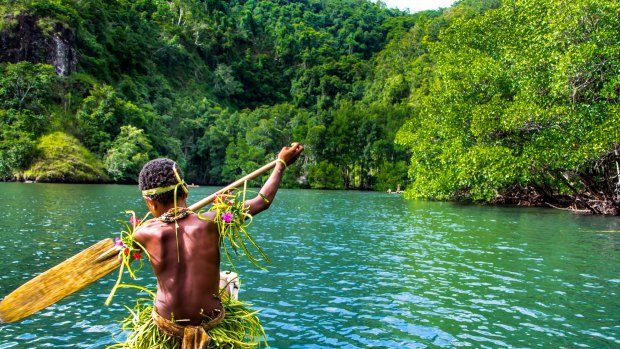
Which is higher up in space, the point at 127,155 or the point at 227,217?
the point at 127,155

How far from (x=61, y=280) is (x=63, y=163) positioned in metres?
61.7

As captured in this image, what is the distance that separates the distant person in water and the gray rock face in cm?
7894

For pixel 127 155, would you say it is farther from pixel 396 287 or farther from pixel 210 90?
pixel 396 287

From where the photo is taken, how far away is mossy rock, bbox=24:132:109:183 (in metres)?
58.7

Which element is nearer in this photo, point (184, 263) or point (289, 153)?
point (184, 263)

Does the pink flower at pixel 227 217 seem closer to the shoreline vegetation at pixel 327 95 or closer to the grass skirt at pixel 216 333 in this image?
the grass skirt at pixel 216 333

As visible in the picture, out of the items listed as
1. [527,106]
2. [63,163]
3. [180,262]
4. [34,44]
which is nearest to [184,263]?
[180,262]

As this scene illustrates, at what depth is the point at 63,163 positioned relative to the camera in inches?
2339

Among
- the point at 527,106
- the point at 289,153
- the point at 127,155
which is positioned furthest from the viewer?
the point at 127,155

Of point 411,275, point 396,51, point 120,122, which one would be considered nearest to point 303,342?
point 411,275

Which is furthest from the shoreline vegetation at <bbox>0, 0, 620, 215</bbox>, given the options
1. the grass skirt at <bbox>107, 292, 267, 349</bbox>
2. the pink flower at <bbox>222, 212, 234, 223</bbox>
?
the pink flower at <bbox>222, 212, 234, 223</bbox>

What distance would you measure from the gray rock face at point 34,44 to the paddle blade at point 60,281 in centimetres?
7764

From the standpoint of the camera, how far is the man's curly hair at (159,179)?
3820mm

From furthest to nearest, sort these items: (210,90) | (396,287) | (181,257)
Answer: (210,90), (396,287), (181,257)
